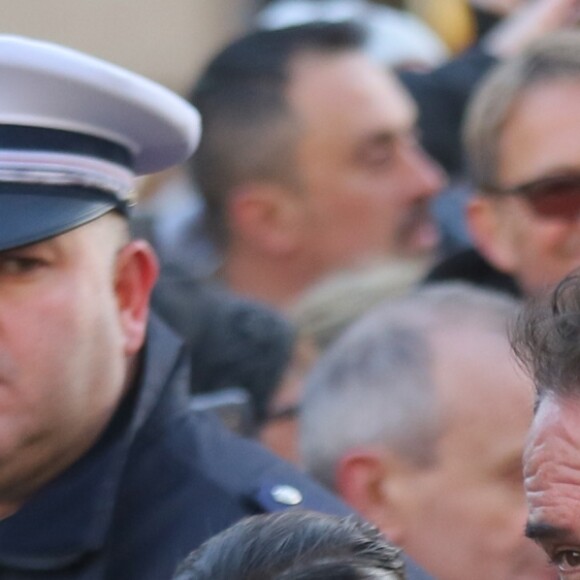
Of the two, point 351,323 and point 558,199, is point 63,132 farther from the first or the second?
point 351,323

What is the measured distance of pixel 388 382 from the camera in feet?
11.2

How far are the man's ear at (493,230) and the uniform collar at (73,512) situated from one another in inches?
57.3

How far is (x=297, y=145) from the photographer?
5.41 metres

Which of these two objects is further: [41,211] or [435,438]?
[435,438]

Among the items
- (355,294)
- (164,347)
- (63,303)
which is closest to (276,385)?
(355,294)

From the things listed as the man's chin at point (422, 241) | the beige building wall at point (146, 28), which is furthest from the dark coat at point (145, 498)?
the beige building wall at point (146, 28)

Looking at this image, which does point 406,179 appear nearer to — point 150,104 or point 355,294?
point 355,294

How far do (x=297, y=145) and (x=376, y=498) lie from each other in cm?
224

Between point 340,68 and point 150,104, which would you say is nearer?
point 150,104

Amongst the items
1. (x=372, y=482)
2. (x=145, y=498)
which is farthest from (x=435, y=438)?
(x=145, y=498)

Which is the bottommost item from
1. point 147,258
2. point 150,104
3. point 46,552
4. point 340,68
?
point 340,68

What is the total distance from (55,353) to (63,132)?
405 mm

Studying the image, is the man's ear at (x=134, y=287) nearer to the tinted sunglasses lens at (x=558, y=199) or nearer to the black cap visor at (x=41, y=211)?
the black cap visor at (x=41, y=211)

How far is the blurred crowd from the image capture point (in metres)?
2.23
